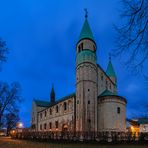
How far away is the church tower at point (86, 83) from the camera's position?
52.7m

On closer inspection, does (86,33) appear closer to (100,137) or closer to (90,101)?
(90,101)

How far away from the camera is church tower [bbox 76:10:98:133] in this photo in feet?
173

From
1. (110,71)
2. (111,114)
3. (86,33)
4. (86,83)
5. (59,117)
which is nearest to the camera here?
(111,114)

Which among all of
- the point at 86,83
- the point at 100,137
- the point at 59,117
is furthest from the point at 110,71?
the point at 100,137

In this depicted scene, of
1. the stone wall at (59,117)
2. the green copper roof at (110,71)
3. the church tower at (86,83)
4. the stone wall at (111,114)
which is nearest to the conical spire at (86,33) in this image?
the church tower at (86,83)

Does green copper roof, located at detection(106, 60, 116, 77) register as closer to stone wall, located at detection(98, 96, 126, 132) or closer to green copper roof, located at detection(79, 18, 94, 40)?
green copper roof, located at detection(79, 18, 94, 40)

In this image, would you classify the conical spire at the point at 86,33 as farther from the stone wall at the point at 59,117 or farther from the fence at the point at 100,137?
the fence at the point at 100,137

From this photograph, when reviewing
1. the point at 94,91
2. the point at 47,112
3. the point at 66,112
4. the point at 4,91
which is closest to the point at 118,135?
the point at 94,91

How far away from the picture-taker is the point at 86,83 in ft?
178

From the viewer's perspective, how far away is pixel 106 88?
209 ft

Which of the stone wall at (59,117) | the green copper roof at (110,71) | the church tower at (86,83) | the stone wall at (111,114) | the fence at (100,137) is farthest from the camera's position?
the green copper roof at (110,71)

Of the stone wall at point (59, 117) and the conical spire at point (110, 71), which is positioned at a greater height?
the conical spire at point (110, 71)

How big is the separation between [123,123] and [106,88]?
436 inches

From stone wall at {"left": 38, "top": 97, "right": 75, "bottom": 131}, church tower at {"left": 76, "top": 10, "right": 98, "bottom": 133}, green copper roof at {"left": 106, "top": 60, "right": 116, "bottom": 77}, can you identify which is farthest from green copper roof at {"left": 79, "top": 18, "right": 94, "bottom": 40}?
green copper roof at {"left": 106, "top": 60, "right": 116, "bottom": 77}
